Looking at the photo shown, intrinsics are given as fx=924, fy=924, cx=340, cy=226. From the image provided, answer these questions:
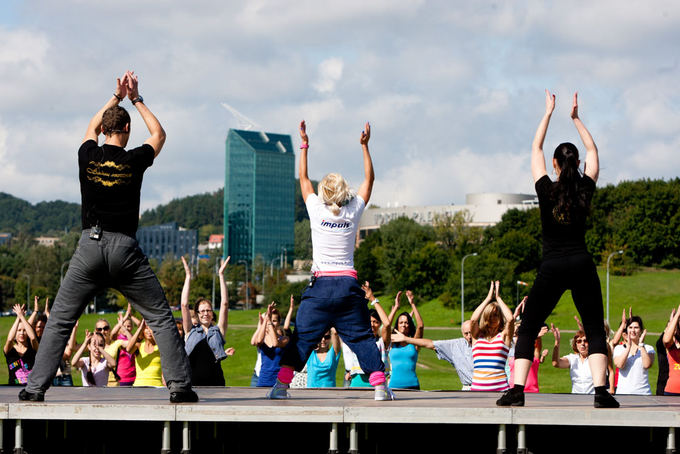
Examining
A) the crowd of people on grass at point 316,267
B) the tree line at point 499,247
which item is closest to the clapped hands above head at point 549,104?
the crowd of people on grass at point 316,267

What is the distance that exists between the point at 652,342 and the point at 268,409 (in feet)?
188

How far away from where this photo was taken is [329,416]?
Answer: 7133 mm

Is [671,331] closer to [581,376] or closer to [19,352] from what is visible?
[581,376]

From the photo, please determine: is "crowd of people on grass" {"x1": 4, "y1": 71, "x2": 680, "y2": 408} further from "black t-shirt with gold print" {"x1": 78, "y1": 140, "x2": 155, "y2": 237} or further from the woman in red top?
the woman in red top

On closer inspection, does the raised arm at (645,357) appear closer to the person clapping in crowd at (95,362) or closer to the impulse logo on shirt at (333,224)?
the impulse logo on shirt at (333,224)

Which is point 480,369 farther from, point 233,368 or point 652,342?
point 652,342

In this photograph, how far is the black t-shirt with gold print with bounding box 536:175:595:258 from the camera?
7969 millimetres

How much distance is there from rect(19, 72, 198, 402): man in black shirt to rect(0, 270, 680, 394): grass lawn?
29.3 meters

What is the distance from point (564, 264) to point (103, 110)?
4337 millimetres

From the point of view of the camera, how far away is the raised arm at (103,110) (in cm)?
837

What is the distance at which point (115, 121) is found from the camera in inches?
319

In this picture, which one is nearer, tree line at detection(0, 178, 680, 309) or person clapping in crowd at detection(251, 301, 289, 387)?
person clapping in crowd at detection(251, 301, 289, 387)

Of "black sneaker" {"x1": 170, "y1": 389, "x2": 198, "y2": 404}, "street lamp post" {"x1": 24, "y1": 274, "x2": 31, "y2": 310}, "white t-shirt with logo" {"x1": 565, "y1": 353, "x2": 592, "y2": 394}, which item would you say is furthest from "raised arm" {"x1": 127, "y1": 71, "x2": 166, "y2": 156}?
"street lamp post" {"x1": 24, "y1": 274, "x2": 31, "y2": 310}

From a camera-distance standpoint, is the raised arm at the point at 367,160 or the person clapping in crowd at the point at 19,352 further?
the person clapping in crowd at the point at 19,352
